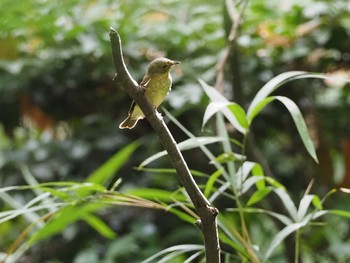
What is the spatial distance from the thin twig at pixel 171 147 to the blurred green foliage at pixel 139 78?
78 centimetres

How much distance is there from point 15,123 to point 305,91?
2.20ft

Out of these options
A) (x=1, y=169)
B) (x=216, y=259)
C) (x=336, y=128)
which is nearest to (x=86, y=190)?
(x=216, y=259)

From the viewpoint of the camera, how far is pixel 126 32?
4.85 feet

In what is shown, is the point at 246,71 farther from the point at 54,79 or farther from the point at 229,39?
the point at 54,79

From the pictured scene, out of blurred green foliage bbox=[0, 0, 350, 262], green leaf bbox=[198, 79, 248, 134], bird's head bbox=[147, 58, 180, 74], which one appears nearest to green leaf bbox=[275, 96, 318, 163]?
green leaf bbox=[198, 79, 248, 134]

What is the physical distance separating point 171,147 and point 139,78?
0.92 m

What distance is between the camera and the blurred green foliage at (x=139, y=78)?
1.42m

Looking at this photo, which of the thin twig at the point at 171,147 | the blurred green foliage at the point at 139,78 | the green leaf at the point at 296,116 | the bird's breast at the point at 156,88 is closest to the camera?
the thin twig at the point at 171,147

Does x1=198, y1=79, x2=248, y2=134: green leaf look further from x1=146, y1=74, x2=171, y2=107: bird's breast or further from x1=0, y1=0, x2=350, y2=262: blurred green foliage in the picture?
x1=0, y1=0, x2=350, y2=262: blurred green foliage

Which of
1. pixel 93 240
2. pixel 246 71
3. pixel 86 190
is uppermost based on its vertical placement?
pixel 86 190

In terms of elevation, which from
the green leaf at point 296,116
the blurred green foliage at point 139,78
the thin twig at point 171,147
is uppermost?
the thin twig at point 171,147

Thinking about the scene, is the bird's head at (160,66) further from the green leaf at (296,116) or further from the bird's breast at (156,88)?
the green leaf at (296,116)

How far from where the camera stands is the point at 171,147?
1.73 ft

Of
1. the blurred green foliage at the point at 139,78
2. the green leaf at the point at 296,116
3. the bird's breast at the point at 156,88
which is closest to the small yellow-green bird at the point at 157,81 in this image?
the bird's breast at the point at 156,88
